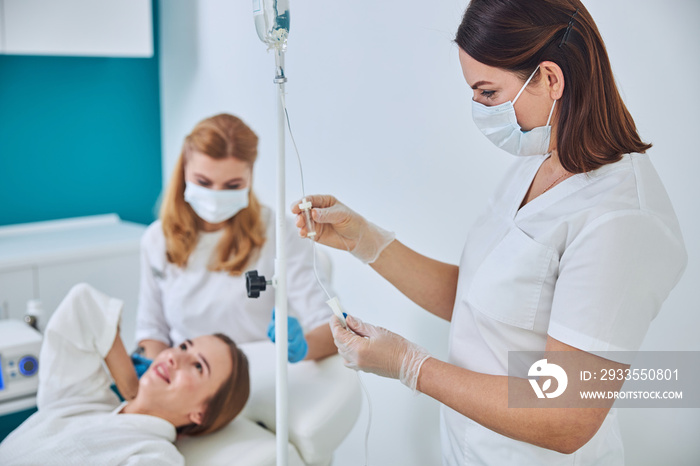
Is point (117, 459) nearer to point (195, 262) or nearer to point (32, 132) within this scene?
point (195, 262)

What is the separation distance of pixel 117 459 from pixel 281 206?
71 cm

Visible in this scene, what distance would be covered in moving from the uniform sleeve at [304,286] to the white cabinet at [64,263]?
101 centimetres

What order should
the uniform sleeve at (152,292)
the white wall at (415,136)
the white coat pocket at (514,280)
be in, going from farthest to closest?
the uniform sleeve at (152,292)
the white wall at (415,136)
the white coat pocket at (514,280)

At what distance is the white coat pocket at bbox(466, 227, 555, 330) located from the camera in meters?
1.07

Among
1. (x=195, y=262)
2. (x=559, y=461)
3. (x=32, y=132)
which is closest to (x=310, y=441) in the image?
(x=559, y=461)

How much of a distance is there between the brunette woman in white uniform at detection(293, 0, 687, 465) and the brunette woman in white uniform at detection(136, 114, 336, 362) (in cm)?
72

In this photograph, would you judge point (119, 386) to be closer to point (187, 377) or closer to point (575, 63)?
point (187, 377)

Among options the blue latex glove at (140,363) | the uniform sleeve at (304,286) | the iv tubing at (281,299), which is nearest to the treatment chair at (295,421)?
the uniform sleeve at (304,286)

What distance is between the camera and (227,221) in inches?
80.9

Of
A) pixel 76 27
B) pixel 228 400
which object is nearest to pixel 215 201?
pixel 228 400

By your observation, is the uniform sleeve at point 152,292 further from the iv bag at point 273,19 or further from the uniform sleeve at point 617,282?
the uniform sleeve at point 617,282

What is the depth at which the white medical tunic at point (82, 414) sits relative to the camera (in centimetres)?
137

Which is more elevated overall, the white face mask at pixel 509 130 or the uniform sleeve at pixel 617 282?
the white face mask at pixel 509 130

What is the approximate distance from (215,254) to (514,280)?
120 centimetres
